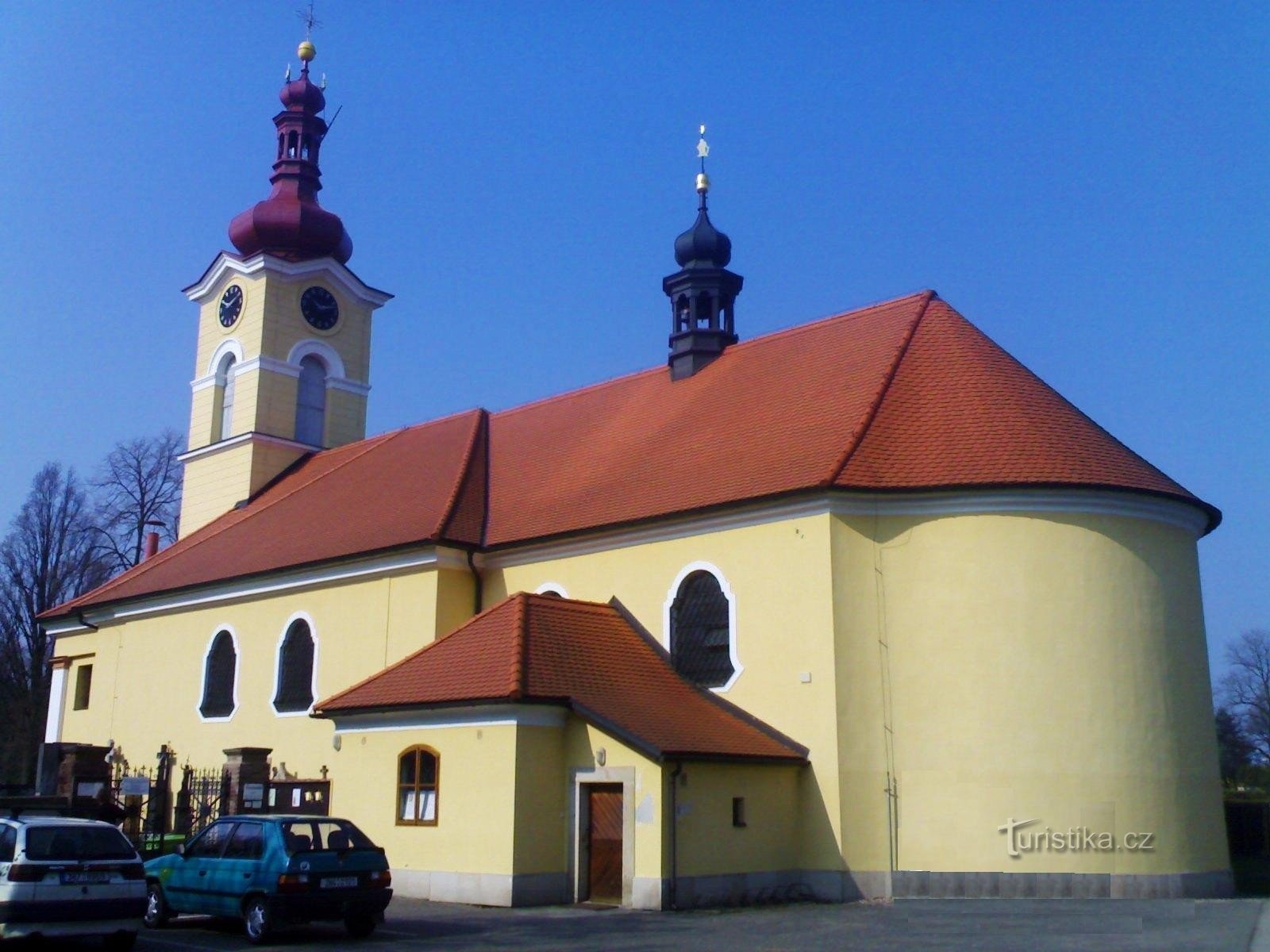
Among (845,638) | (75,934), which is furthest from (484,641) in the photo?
(75,934)

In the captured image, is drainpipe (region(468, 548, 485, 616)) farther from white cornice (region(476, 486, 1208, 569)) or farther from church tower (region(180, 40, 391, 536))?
church tower (region(180, 40, 391, 536))

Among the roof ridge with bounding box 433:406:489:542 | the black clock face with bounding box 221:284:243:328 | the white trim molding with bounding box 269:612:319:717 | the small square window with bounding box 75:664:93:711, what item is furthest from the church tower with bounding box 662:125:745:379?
the small square window with bounding box 75:664:93:711

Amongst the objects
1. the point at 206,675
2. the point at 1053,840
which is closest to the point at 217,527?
the point at 206,675

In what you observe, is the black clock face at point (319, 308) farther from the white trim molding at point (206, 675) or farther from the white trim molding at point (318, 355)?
the white trim molding at point (206, 675)

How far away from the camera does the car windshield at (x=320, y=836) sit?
13.6 m

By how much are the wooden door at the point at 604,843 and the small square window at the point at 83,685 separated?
2096cm

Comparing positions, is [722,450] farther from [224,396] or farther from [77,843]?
[224,396]

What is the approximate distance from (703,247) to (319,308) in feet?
40.5

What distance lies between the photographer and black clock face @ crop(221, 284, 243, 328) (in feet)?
115

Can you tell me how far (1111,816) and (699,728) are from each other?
586 cm

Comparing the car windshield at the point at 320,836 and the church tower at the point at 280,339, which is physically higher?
the church tower at the point at 280,339

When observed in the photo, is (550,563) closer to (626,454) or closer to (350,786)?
(626,454)

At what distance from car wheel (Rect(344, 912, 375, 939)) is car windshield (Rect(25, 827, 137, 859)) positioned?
2373 millimetres

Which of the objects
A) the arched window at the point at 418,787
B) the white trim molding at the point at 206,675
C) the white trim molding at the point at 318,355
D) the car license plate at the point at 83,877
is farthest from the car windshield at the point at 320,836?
the white trim molding at the point at 318,355
